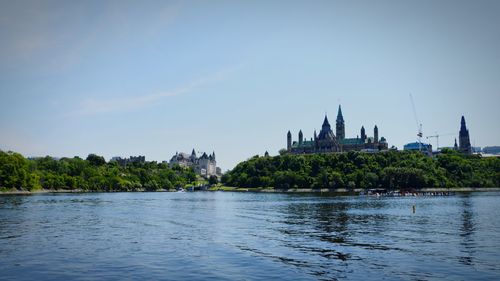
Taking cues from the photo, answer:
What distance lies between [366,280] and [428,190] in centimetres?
18030

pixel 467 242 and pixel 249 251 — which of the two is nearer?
pixel 249 251

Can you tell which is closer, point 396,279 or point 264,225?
point 396,279

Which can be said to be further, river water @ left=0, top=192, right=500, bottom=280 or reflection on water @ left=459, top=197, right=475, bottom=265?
reflection on water @ left=459, top=197, right=475, bottom=265

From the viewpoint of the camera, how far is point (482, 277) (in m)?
29.6

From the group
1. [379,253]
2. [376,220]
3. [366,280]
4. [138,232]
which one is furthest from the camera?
[376,220]

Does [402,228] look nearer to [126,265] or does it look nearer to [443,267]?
[443,267]

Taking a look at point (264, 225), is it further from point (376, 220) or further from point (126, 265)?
point (126, 265)

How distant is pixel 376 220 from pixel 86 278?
48.2 m

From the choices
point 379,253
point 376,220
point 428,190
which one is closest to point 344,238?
point 379,253

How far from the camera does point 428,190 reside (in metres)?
194

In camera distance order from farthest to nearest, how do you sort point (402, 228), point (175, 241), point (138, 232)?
point (402, 228) → point (138, 232) → point (175, 241)

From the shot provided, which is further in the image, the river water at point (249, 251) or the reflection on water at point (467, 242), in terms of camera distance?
the reflection on water at point (467, 242)

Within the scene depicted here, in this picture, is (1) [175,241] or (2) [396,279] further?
(1) [175,241]

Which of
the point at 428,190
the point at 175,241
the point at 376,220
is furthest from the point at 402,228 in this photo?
the point at 428,190
